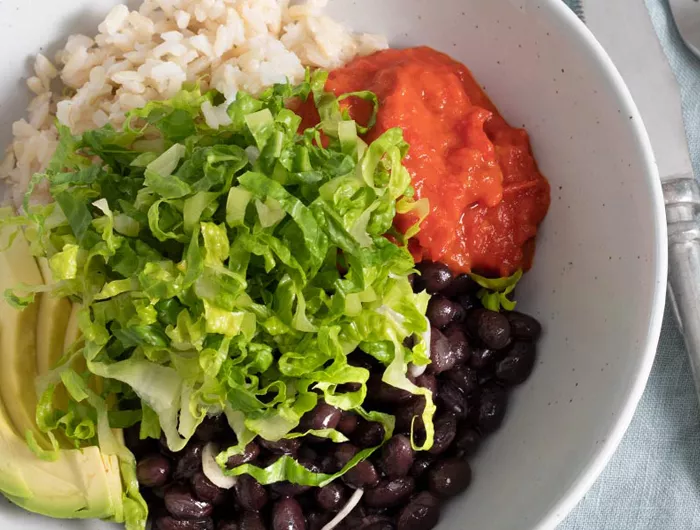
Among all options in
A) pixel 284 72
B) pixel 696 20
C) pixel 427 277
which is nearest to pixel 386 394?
pixel 427 277

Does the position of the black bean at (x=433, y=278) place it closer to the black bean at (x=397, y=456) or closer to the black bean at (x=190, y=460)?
the black bean at (x=397, y=456)

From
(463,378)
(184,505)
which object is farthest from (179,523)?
(463,378)

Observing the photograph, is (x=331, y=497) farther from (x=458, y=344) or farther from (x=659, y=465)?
(x=659, y=465)

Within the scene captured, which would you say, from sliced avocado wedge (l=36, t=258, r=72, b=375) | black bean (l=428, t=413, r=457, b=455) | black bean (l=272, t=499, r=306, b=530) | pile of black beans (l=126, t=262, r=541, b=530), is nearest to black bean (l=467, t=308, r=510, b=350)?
pile of black beans (l=126, t=262, r=541, b=530)

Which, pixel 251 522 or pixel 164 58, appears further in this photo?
pixel 164 58

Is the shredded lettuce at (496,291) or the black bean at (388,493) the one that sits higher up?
the shredded lettuce at (496,291)

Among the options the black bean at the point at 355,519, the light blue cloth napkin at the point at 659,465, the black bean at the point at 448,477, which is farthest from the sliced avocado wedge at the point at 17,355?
the light blue cloth napkin at the point at 659,465
